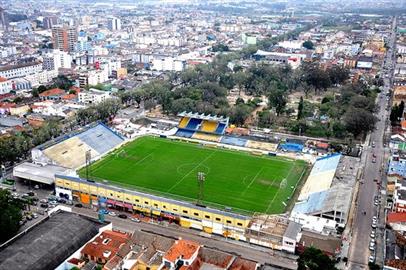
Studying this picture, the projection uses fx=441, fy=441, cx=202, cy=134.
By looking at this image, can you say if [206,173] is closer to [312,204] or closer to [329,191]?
[312,204]

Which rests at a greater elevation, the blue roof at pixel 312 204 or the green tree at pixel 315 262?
the green tree at pixel 315 262

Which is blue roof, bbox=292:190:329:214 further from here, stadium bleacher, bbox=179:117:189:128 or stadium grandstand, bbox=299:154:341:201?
stadium bleacher, bbox=179:117:189:128

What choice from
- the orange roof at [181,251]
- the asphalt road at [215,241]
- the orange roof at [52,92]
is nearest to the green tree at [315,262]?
the asphalt road at [215,241]

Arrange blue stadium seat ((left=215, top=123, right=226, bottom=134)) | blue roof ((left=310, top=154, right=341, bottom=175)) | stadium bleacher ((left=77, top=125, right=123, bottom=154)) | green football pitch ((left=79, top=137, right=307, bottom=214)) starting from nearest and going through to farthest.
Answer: green football pitch ((left=79, top=137, right=307, bottom=214)), blue roof ((left=310, top=154, right=341, bottom=175)), stadium bleacher ((left=77, top=125, right=123, bottom=154)), blue stadium seat ((left=215, top=123, right=226, bottom=134))

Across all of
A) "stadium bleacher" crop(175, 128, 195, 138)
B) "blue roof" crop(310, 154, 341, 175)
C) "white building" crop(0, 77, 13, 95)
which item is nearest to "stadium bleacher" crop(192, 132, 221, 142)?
"stadium bleacher" crop(175, 128, 195, 138)

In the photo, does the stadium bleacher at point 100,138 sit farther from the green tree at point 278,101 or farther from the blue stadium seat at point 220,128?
the green tree at point 278,101

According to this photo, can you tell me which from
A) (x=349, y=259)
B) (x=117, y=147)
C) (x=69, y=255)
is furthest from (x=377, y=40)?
(x=69, y=255)
